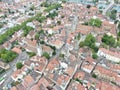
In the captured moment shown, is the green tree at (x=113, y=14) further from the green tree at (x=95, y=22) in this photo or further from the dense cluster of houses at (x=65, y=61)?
the green tree at (x=95, y=22)

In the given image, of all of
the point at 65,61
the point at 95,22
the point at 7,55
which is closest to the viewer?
the point at 65,61

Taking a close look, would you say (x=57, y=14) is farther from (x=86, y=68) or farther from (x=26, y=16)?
(x=86, y=68)

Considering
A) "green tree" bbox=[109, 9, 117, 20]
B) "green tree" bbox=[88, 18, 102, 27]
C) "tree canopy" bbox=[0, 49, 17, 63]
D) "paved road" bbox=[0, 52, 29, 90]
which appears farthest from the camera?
"green tree" bbox=[109, 9, 117, 20]

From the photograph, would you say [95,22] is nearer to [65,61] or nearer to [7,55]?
[65,61]

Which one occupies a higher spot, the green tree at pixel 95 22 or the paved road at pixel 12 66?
the green tree at pixel 95 22

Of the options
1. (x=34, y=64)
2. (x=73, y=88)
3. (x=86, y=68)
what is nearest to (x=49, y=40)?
(x=34, y=64)

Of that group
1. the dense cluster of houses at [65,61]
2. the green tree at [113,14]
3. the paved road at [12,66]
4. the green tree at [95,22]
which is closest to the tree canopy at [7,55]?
the paved road at [12,66]

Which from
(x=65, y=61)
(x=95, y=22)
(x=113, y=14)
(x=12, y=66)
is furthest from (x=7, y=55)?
(x=113, y=14)

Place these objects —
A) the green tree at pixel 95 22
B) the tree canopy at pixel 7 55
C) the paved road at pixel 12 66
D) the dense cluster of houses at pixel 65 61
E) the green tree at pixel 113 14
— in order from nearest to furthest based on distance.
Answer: the dense cluster of houses at pixel 65 61, the paved road at pixel 12 66, the tree canopy at pixel 7 55, the green tree at pixel 95 22, the green tree at pixel 113 14

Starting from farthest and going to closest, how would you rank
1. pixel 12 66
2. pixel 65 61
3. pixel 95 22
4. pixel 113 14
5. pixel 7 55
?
1. pixel 113 14
2. pixel 95 22
3. pixel 7 55
4. pixel 12 66
5. pixel 65 61

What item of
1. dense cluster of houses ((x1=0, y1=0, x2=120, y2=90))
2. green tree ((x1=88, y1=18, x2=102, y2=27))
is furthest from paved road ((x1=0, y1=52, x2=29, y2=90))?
green tree ((x1=88, y1=18, x2=102, y2=27))

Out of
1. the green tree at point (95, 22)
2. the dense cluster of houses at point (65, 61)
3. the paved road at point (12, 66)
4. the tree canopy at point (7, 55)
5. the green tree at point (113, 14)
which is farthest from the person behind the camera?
the green tree at point (113, 14)

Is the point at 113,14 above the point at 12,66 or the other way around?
above

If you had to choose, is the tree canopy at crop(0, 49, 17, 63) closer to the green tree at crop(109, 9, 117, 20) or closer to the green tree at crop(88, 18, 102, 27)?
the green tree at crop(88, 18, 102, 27)
